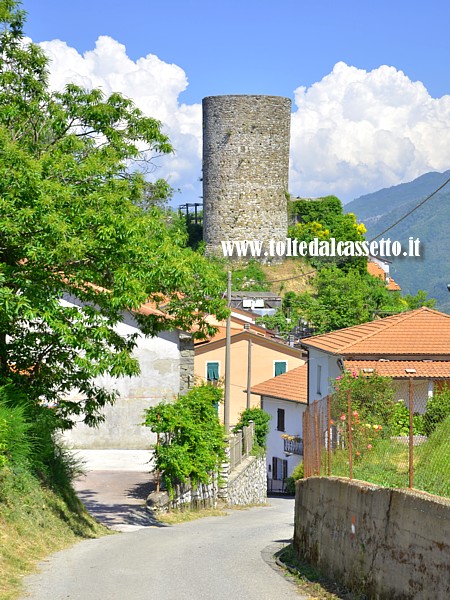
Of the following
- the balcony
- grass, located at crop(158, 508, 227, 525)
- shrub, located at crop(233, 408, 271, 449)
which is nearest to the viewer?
grass, located at crop(158, 508, 227, 525)

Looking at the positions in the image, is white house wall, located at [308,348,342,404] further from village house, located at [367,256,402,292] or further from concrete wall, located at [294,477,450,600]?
village house, located at [367,256,402,292]

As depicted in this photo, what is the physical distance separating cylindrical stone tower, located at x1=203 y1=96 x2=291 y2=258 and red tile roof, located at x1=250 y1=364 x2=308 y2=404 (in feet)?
92.7

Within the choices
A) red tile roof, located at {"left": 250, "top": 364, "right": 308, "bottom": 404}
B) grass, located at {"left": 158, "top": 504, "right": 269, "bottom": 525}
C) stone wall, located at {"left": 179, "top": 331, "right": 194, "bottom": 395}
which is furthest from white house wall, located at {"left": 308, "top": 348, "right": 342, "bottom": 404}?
grass, located at {"left": 158, "top": 504, "right": 269, "bottom": 525}

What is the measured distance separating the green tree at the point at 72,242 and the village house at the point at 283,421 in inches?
902

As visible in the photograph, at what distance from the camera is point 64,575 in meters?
12.4

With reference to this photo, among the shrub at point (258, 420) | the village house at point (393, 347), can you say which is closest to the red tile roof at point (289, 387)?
the shrub at point (258, 420)

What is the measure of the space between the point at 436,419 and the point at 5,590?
15.8 ft

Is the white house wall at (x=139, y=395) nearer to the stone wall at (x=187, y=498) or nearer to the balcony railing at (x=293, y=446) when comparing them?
the stone wall at (x=187, y=498)

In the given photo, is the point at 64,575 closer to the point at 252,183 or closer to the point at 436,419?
the point at 436,419

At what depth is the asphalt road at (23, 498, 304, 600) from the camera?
11.5 meters

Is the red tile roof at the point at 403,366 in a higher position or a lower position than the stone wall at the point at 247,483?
higher

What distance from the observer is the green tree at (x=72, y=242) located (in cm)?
1477

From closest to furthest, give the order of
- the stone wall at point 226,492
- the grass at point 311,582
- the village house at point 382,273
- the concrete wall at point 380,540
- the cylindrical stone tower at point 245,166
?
1. the concrete wall at point 380,540
2. the grass at point 311,582
3. the stone wall at point 226,492
4. the cylindrical stone tower at point 245,166
5. the village house at point 382,273

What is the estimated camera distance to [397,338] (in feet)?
106
